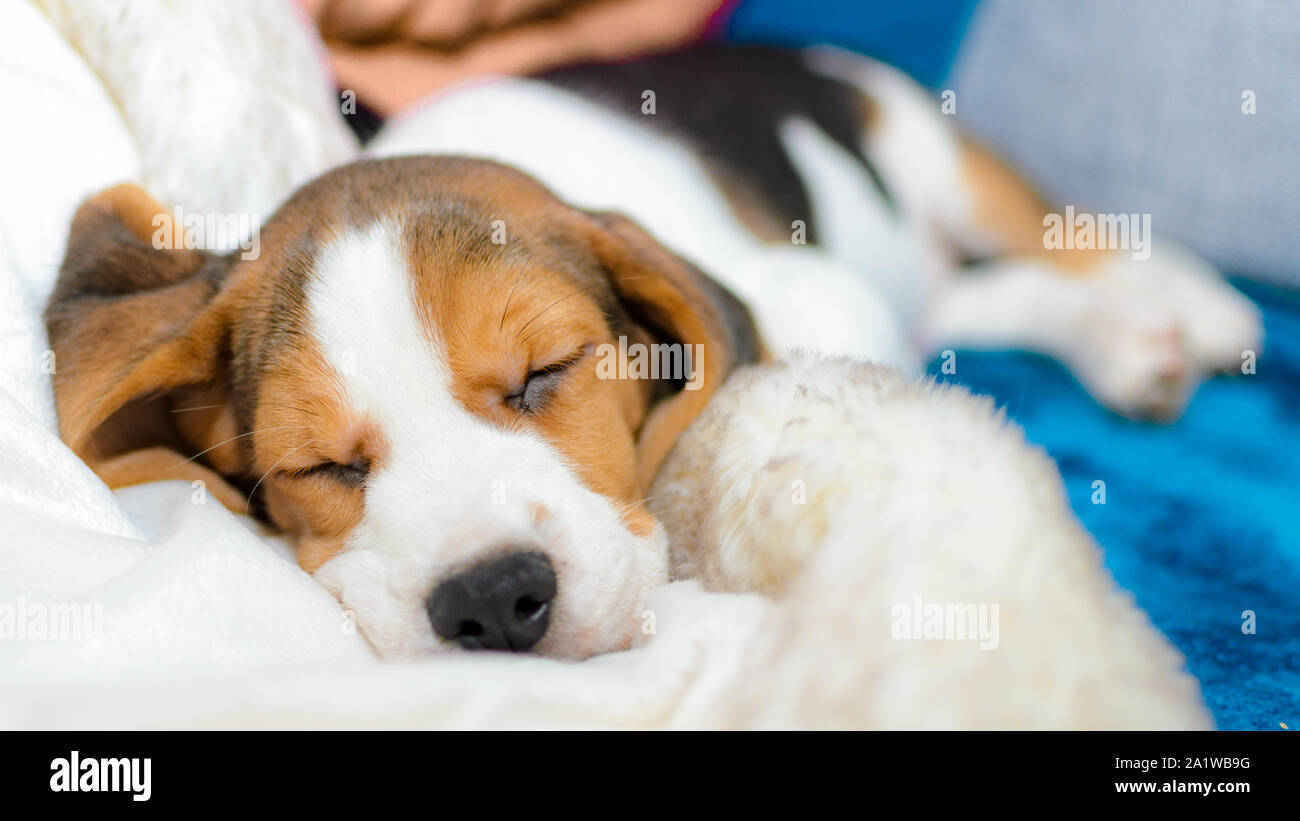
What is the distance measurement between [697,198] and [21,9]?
1.78 meters

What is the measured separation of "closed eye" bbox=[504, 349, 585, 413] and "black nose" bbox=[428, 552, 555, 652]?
0.43 meters

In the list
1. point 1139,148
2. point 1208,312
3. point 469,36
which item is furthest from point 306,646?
point 1139,148

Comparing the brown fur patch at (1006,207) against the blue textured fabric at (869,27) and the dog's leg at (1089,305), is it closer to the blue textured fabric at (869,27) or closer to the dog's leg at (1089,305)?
the dog's leg at (1089,305)

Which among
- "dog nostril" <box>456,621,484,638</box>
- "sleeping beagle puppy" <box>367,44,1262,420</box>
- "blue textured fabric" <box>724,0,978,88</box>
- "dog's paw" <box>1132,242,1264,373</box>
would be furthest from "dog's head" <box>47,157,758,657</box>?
"blue textured fabric" <box>724,0,978,88</box>

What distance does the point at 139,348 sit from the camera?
6.34ft

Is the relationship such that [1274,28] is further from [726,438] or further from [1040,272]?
[726,438]

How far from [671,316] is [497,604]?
2.76ft

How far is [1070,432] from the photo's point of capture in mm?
2936

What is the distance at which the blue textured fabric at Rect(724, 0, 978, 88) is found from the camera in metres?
4.62

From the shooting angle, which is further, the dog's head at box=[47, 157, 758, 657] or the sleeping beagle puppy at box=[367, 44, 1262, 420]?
the sleeping beagle puppy at box=[367, 44, 1262, 420]

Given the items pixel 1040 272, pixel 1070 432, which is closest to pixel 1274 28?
pixel 1040 272

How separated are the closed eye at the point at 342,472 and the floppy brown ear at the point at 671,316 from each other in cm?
52

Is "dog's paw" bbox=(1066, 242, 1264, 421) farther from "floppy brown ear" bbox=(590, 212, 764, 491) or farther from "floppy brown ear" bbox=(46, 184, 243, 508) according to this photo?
"floppy brown ear" bbox=(46, 184, 243, 508)
